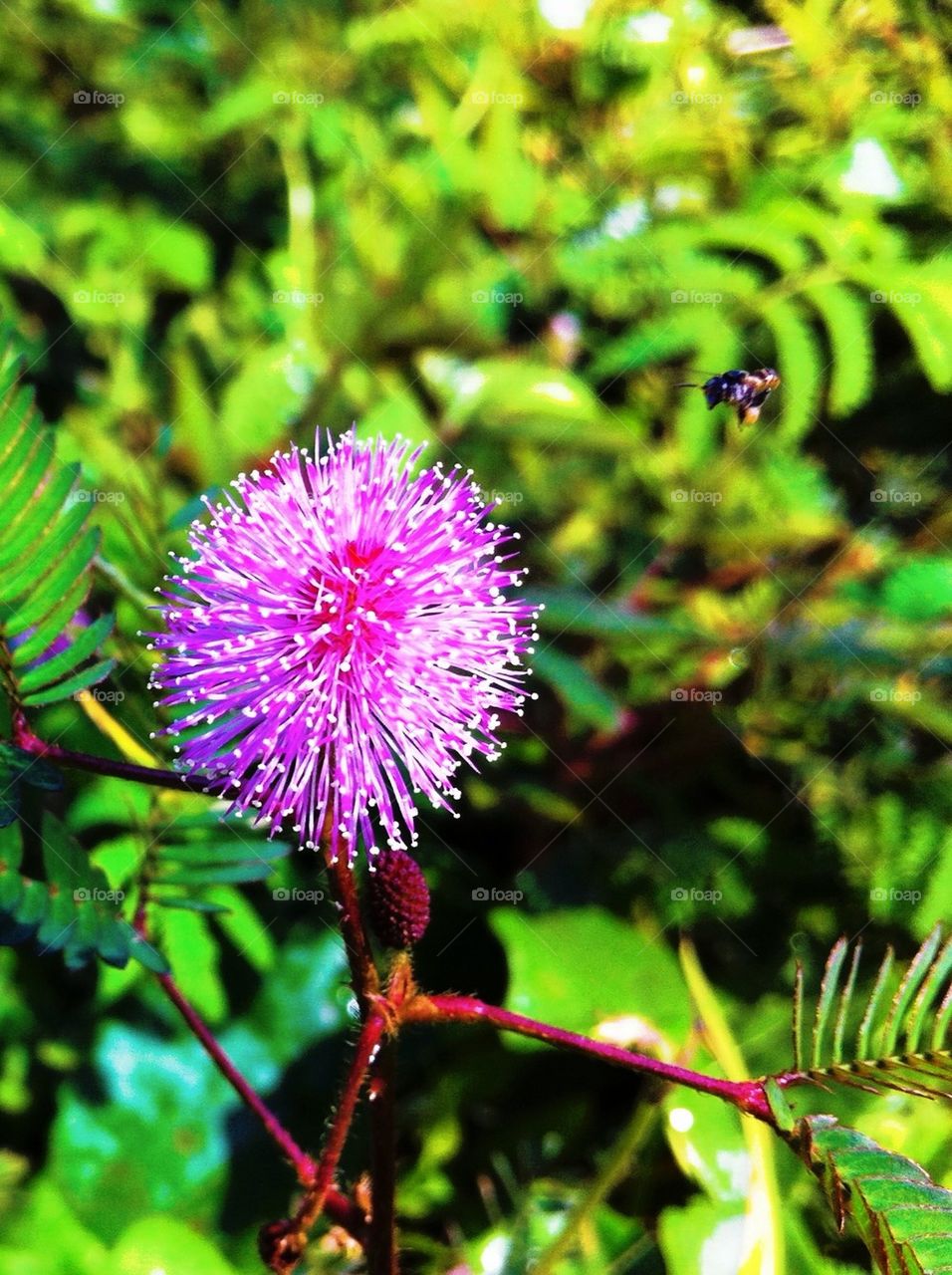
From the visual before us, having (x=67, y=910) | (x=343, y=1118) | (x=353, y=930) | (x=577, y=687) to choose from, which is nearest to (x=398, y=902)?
(x=353, y=930)

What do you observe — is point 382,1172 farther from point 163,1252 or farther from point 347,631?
point 163,1252

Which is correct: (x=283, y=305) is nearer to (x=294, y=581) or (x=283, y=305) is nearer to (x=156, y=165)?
(x=156, y=165)

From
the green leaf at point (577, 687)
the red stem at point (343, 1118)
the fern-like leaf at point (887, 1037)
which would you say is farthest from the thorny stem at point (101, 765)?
the green leaf at point (577, 687)

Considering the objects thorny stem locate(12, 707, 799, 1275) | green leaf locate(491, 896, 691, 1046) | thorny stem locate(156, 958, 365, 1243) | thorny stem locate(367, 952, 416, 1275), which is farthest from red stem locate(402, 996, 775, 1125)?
green leaf locate(491, 896, 691, 1046)

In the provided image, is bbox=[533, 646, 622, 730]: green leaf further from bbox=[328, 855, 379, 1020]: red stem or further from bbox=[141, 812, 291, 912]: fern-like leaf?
bbox=[328, 855, 379, 1020]: red stem

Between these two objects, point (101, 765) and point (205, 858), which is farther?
point (205, 858)

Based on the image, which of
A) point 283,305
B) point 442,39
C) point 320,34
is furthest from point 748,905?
point 320,34

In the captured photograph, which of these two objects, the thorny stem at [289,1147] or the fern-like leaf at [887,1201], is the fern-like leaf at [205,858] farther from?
the fern-like leaf at [887,1201]

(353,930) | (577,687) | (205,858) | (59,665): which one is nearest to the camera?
(353,930)
